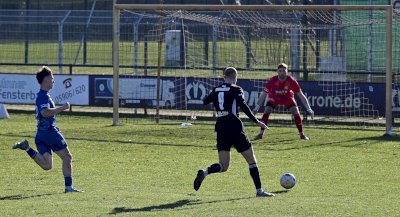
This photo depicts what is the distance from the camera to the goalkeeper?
21.2 meters

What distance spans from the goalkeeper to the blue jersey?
327 inches

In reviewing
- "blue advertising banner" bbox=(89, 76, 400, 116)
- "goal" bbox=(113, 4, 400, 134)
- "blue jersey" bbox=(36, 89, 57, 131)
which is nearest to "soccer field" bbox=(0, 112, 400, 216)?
"blue jersey" bbox=(36, 89, 57, 131)

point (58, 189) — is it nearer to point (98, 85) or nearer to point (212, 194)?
point (212, 194)

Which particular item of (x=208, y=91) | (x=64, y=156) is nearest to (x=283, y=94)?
(x=208, y=91)

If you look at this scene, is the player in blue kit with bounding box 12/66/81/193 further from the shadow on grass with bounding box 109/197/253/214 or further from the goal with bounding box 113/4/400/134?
the goal with bounding box 113/4/400/134

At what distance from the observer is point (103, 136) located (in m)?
22.0

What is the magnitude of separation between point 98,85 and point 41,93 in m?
14.0

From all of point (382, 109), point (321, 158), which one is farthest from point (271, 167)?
point (382, 109)

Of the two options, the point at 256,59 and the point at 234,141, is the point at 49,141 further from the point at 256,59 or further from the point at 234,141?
the point at 256,59

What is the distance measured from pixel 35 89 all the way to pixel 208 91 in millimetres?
5463

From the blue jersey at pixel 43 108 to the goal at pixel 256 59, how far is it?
10318 mm

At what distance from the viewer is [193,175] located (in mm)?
15602

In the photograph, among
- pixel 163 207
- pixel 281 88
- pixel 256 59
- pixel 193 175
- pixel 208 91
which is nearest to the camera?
pixel 163 207

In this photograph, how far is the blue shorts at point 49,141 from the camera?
13.8 metres
